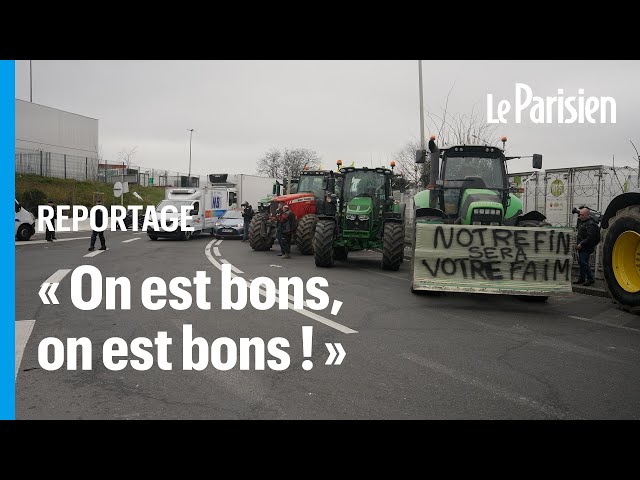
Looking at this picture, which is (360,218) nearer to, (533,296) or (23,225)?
(533,296)

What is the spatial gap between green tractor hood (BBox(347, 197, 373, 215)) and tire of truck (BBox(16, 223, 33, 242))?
16.8m

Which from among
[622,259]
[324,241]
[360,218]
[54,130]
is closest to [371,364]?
[622,259]

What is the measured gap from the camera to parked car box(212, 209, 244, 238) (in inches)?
1173

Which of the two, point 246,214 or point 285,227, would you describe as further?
point 246,214

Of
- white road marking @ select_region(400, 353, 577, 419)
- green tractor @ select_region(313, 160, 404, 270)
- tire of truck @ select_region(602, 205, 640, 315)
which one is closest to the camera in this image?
white road marking @ select_region(400, 353, 577, 419)

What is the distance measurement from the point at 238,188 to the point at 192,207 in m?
4.99

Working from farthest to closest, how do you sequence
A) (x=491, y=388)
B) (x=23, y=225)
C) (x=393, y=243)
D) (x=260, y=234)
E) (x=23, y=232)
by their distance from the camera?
(x=23, y=232) < (x=23, y=225) < (x=260, y=234) < (x=393, y=243) < (x=491, y=388)

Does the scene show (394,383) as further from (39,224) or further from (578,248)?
(39,224)

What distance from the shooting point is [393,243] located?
49.1 feet

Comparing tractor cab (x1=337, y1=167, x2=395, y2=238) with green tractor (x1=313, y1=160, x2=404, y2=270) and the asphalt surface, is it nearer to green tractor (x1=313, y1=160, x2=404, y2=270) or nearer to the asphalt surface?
green tractor (x1=313, y1=160, x2=404, y2=270)

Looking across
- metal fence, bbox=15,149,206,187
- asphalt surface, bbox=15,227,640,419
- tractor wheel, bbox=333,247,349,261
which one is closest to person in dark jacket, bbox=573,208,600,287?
asphalt surface, bbox=15,227,640,419
